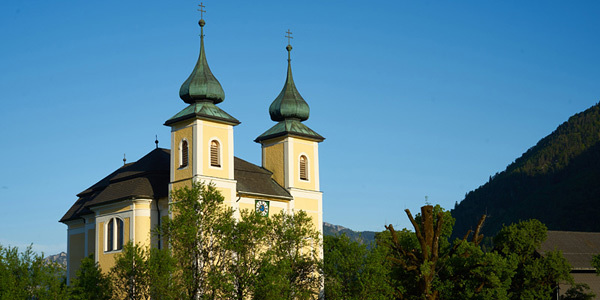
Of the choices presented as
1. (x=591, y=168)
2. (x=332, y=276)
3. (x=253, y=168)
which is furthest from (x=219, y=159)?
(x=591, y=168)

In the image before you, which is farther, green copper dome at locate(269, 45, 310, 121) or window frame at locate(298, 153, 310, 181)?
green copper dome at locate(269, 45, 310, 121)

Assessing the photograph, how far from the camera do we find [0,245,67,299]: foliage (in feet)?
117

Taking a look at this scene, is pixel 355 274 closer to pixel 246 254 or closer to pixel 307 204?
pixel 246 254

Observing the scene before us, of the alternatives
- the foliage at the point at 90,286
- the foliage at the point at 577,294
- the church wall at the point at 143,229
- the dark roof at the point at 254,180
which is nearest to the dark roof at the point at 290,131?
the dark roof at the point at 254,180

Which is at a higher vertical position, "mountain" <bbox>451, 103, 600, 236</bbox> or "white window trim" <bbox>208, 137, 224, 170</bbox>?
"mountain" <bbox>451, 103, 600, 236</bbox>

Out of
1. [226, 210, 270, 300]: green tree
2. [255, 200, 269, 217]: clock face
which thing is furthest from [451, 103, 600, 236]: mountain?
[226, 210, 270, 300]: green tree

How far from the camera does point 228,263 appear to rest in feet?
125

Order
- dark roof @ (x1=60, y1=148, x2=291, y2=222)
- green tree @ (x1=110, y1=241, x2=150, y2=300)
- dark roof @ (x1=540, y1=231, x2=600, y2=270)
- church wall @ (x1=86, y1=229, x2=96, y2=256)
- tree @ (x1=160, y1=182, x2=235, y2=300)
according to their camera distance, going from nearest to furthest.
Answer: green tree @ (x1=110, y1=241, x2=150, y2=300), tree @ (x1=160, y1=182, x2=235, y2=300), dark roof @ (x1=60, y1=148, x2=291, y2=222), church wall @ (x1=86, y1=229, x2=96, y2=256), dark roof @ (x1=540, y1=231, x2=600, y2=270)

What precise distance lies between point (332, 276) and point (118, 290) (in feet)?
35.5

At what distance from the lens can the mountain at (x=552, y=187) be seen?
13853 cm

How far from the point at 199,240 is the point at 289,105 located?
1500 cm

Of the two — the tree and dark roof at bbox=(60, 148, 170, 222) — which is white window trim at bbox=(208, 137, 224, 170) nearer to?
dark roof at bbox=(60, 148, 170, 222)

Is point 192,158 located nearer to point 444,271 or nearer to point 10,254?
point 10,254

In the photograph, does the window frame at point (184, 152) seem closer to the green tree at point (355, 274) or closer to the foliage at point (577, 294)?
the green tree at point (355, 274)
